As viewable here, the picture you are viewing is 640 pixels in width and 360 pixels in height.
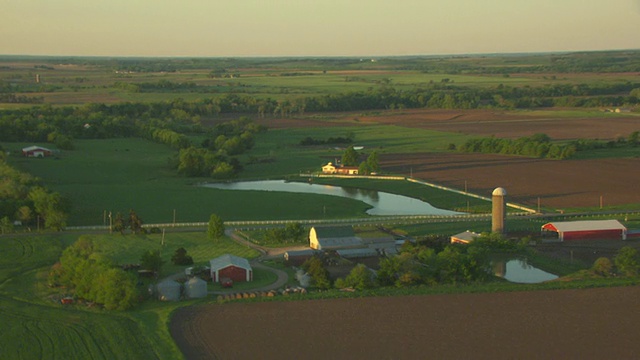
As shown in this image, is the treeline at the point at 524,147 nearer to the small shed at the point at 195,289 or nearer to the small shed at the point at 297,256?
the small shed at the point at 297,256

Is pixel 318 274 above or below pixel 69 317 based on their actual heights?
above

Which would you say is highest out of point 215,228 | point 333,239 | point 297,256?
point 215,228

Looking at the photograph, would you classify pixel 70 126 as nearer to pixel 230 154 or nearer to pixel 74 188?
pixel 230 154

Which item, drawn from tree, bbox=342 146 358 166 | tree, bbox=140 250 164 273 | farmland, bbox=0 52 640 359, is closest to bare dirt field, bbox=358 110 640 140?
farmland, bbox=0 52 640 359

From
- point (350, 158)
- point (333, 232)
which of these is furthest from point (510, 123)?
point (333, 232)

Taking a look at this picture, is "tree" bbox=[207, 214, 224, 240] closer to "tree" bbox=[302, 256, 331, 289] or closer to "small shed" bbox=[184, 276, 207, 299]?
"tree" bbox=[302, 256, 331, 289]

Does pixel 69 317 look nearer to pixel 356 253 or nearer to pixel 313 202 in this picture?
pixel 356 253
